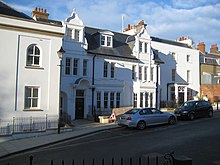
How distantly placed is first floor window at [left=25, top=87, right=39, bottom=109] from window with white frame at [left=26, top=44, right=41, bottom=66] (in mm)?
1949

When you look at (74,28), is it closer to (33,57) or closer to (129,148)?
(33,57)

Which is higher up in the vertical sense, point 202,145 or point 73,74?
point 73,74

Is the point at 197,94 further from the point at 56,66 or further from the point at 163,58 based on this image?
the point at 56,66

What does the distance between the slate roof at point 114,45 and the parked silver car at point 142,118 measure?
10031 mm

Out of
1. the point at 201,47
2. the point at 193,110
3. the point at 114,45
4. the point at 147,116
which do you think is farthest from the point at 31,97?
the point at 201,47

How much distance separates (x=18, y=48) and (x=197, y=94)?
105 ft

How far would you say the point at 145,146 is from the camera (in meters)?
11.6

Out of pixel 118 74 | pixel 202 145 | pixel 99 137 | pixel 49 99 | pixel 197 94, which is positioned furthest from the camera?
pixel 197 94

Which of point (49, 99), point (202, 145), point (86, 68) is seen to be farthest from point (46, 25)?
point (202, 145)

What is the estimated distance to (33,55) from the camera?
1777 centimetres

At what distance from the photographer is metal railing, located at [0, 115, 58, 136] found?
15961 mm

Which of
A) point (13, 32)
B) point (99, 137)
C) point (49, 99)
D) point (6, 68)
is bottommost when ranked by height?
point (99, 137)

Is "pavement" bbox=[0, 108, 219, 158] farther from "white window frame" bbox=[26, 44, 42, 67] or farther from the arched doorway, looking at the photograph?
the arched doorway

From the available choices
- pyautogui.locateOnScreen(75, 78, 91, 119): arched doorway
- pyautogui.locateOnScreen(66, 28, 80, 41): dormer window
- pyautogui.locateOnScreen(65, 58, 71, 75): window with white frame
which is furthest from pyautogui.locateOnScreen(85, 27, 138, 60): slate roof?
pyautogui.locateOnScreen(75, 78, 91, 119): arched doorway
